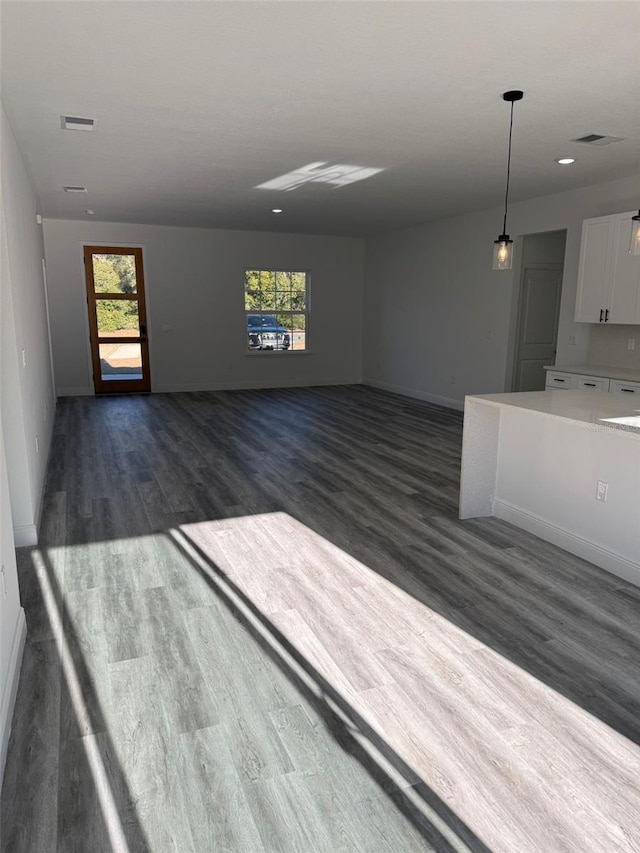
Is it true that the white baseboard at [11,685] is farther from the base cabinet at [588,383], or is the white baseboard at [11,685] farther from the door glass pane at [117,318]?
the door glass pane at [117,318]

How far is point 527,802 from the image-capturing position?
5.38 feet

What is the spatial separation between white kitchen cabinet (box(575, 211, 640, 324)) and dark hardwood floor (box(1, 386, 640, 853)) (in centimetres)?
282

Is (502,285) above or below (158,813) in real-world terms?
above

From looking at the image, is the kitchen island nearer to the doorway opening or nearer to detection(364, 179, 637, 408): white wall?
detection(364, 179, 637, 408): white wall

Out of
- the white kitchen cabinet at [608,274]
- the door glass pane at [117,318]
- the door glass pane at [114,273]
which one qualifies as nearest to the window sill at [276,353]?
the door glass pane at [117,318]

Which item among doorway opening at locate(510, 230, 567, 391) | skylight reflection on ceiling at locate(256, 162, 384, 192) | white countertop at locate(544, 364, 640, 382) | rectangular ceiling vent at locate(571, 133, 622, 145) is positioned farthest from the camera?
doorway opening at locate(510, 230, 567, 391)

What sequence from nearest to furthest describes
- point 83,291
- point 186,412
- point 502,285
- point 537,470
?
point 537,470
point 502,285
point 186,412
point 83,291

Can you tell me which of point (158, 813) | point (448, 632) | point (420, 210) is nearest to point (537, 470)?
point (448, 632)

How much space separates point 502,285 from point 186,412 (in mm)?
4442

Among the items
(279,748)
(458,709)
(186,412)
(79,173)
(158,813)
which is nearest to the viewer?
(158,813)

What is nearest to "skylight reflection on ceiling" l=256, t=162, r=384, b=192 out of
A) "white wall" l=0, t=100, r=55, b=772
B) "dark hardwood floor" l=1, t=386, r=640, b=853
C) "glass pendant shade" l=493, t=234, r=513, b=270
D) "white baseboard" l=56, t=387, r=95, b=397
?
"glass pendant shade" l=493, t=234, r=513, b=270

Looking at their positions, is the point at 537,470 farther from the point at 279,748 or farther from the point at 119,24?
the point at 119,24

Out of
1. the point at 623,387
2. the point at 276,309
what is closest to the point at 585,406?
the point at 623,387

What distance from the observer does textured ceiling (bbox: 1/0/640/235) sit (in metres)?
2.54
